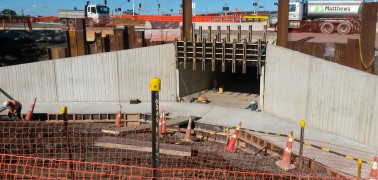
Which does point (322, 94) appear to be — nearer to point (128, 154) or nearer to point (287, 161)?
point (287, 161)

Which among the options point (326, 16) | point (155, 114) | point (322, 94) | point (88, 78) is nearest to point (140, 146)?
point (155, 114)

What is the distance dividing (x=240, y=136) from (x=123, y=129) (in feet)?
14.6

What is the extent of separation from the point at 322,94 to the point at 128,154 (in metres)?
7.89

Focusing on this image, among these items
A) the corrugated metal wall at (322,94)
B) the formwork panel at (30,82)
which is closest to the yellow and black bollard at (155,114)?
the corrugated metal wall at (322,94)

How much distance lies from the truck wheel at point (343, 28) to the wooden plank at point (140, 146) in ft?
74.7

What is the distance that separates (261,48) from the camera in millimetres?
16125

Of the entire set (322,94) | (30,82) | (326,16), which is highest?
(326,16)

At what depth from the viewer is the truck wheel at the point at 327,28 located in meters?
28.7

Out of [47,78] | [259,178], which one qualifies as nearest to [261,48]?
[259,178]

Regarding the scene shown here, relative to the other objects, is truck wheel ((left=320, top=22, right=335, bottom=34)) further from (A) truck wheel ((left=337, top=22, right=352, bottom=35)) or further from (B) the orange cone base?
(B) the orange cone base

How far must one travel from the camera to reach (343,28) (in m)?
28.3

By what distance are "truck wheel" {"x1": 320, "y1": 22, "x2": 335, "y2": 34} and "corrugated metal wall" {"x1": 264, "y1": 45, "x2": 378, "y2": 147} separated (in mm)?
15442

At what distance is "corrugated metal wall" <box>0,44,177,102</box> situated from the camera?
59.3ft

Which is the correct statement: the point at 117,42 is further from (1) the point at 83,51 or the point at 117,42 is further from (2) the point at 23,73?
(2) the point at 23,73
